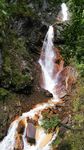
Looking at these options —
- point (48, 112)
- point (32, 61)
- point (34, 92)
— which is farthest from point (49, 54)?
point (48, 112)

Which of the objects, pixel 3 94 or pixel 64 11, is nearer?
pixel 3 94

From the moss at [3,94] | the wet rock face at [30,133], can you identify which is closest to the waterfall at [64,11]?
the moss at [3,94]

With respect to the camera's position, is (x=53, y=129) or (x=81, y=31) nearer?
(x=53, y=129)

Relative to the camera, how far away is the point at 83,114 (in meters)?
14.8

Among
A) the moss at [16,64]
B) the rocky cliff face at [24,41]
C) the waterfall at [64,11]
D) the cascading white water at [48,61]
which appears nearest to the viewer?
the moss at [16,64]

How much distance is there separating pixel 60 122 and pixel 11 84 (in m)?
4.19

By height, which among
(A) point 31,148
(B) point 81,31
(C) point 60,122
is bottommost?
(A) point 31,148

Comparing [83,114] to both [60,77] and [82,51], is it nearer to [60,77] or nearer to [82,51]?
[82,51]

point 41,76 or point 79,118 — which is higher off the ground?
point 41,76

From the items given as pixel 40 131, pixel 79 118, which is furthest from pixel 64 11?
pixel 40 131

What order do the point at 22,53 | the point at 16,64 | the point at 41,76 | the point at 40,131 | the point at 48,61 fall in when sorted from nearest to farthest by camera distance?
the point at 40,131, the point at 16,64, the point at 22,53, the point at 41,76, the point at 48,61

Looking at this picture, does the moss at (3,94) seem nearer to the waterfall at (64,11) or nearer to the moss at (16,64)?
the moss at (16,64)

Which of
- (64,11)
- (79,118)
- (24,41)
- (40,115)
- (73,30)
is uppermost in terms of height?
(64,11)

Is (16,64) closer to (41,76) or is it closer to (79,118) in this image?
(41,76)
